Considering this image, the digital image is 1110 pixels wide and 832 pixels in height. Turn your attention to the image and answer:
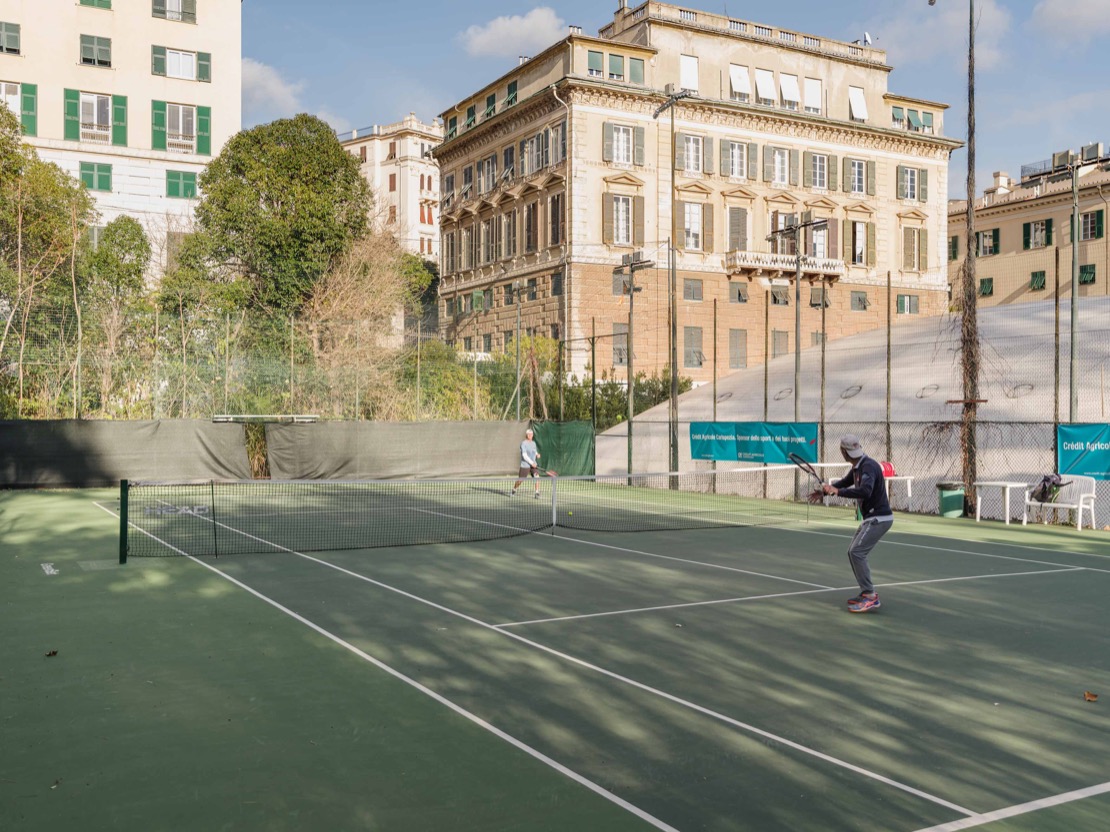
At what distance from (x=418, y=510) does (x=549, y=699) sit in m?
15.9

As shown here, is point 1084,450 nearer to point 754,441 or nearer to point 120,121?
point 754,441

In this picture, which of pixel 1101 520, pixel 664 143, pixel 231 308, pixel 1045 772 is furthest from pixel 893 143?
pixel 1045 772

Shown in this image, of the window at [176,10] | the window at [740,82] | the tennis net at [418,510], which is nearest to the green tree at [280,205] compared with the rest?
the window at [176,10]

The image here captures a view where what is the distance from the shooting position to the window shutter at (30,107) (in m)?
44.4

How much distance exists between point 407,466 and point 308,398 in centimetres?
384

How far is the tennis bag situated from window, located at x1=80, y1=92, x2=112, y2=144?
4092 centimetres

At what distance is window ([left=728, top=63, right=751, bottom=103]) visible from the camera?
53781mm

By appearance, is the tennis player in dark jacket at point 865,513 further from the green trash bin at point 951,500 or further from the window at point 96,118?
the window at point 96,118

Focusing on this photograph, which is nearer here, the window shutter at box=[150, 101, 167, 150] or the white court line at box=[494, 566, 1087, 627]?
the white court line at box=[494, 566, 1087, 627]

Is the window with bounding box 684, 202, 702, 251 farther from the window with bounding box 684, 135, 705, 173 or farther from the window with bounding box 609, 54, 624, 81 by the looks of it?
the window with bounding box 609, 54, 624, 81

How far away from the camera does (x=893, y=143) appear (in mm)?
58312

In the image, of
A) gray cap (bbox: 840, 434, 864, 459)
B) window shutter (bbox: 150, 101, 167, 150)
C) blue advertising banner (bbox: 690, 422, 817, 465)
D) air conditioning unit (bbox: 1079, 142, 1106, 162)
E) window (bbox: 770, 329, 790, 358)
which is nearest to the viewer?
gray cap (bbox: 840, 434, 864, 459)

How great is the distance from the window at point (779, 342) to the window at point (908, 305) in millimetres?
7456

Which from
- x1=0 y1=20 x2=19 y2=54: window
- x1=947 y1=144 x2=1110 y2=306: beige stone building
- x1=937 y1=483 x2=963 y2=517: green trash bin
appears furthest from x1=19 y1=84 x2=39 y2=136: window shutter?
x1=947 y1=144 x2=1110 y2=306: beige stone building
